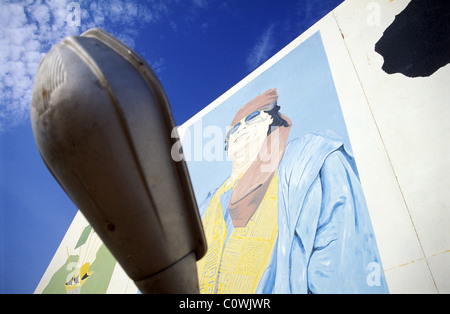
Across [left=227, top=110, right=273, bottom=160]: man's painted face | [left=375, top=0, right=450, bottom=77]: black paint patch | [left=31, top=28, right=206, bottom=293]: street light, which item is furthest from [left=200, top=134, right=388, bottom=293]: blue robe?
[left=31, top=28, right=206, bottom=293]: street light

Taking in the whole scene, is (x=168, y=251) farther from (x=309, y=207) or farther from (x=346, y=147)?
(x=346, y=147)

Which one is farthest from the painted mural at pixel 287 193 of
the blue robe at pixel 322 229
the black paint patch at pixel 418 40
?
the black paint patch at pixel 418 40

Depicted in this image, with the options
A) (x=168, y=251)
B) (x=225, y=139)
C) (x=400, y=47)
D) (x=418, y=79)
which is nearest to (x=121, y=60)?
(x=168, y=251)

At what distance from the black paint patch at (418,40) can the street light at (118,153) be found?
2.69 meters

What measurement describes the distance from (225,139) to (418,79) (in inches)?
113

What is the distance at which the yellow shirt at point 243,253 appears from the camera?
9.67 ft

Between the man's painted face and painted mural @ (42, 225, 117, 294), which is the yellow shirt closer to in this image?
the man's painted face

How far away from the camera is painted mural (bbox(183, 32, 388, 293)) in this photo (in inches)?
93.6

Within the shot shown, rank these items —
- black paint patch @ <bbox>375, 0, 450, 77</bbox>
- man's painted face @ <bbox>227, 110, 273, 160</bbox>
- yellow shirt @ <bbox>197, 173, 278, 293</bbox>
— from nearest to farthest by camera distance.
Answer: black paint patch @ <bbox>375, 0, 450, 77</bbox> → yellow shirt @ <bbox>197, 173, 278, 293</bbox> → man's painted face @ <bbox>227, 110, 273, 160</bbox>

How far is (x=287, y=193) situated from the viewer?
10.4ft

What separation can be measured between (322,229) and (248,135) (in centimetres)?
203

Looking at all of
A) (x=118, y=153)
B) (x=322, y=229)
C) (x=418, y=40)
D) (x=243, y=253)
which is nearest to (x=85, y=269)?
(x=243, y=253)

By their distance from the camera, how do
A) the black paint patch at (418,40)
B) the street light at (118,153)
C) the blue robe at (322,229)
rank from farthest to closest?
the black paint patch at (418,40)
the blue robe at (322,229)
the street light at (118,153)

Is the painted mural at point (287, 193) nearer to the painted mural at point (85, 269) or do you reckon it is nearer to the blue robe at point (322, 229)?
the blue robe at point (322, 229)
